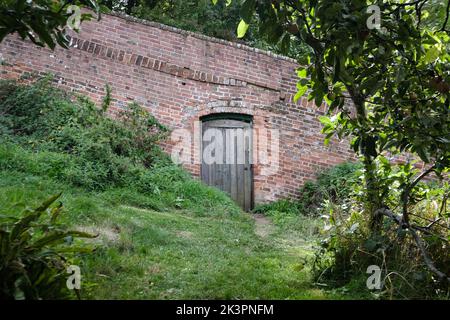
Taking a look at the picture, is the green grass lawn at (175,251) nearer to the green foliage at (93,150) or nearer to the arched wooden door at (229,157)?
the green foliage at (93,150)

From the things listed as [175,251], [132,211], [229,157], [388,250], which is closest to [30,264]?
[175,251]

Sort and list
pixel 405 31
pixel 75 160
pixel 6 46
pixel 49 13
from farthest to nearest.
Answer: pixel 6 46 → pixel 75 160 → pixel 405 31 → pixel 49 13

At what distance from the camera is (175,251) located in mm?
5727

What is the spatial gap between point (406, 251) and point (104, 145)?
604 centimetres

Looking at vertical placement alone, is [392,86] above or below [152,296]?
above

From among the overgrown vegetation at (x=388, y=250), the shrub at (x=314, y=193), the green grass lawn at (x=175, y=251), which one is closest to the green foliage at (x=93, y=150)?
the green grass lawn at (x=175, y=251)

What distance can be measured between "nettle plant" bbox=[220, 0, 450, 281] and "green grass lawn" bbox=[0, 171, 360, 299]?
4.01 ft

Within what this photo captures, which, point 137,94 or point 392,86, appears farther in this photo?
point 137,94

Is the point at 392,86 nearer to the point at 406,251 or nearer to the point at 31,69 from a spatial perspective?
the point at 406,251

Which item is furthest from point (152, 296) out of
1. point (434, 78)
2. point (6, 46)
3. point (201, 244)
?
point (6, 46)

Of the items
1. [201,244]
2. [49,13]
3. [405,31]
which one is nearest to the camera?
[49,13]

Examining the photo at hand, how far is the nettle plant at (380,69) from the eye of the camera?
11.5 feet

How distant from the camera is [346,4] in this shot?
3.47 m

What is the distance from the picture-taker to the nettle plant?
3504 mm
